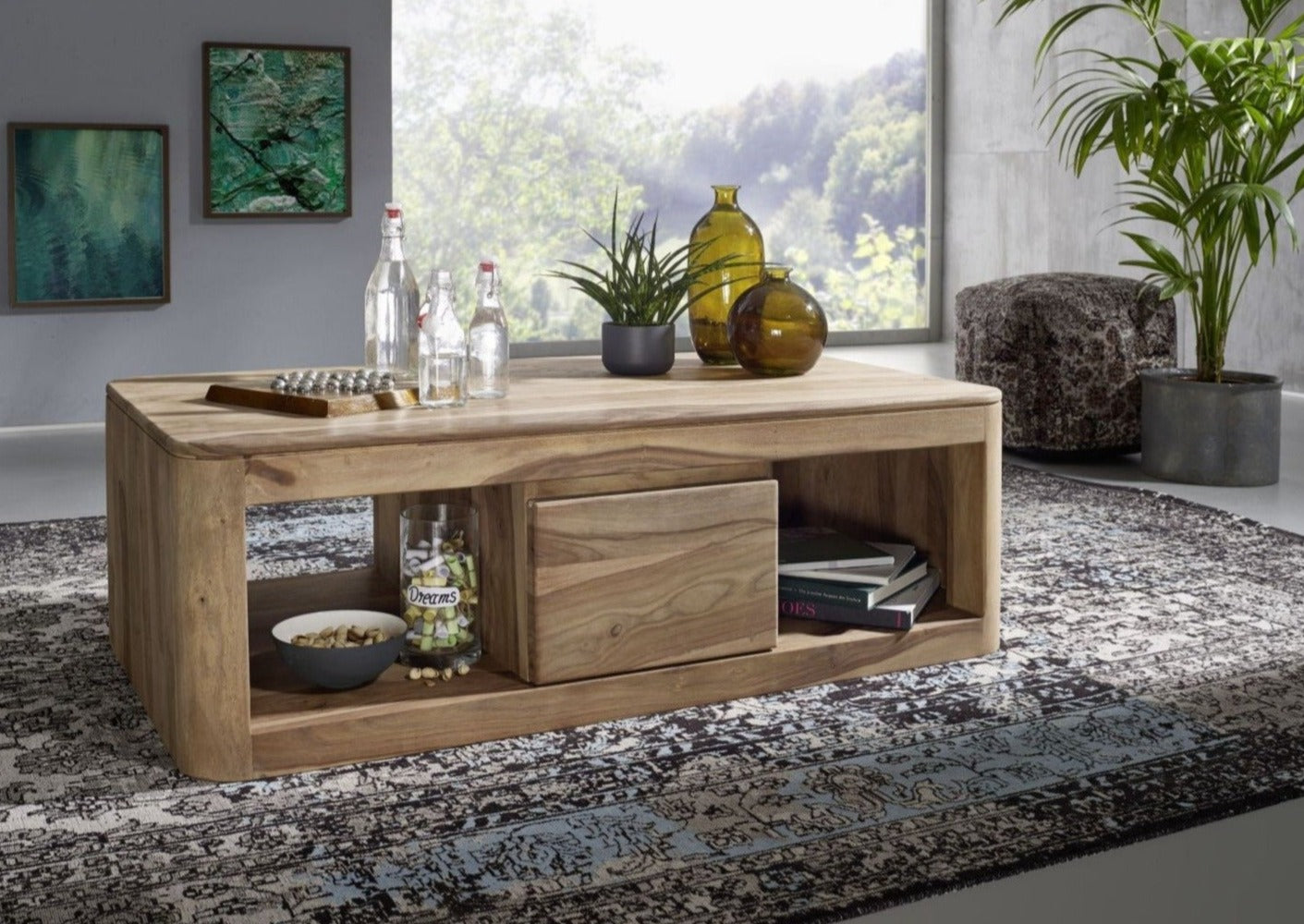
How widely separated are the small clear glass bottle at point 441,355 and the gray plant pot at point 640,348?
1.52 feet

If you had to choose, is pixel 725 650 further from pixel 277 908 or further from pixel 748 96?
pixel 748 96

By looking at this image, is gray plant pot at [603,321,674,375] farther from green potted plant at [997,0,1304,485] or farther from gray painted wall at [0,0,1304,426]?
gray painted wall at [0,0,1304,426]

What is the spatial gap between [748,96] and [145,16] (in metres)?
3.28

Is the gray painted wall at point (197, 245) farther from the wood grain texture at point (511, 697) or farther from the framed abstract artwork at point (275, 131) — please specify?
the wood grain texture at point (511, 697)

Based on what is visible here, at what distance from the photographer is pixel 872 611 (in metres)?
2.63

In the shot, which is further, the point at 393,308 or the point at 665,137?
the point at 665,137

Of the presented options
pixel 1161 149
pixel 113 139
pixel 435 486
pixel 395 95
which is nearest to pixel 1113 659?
pixel 435 486

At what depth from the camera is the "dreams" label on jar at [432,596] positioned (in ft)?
7.79

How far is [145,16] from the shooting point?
18.1 feet

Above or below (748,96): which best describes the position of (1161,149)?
below

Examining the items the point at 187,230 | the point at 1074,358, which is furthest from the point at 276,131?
the point at 1074,358

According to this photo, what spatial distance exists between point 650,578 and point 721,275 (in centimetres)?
78

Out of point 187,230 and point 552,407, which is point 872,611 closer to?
point 552,407

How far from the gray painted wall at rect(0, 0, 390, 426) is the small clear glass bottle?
11.7 ft
